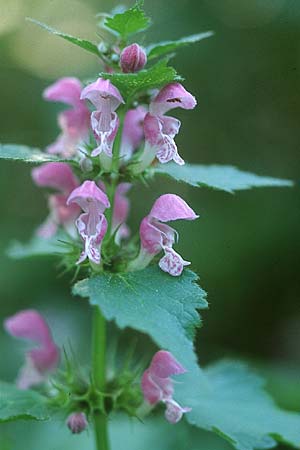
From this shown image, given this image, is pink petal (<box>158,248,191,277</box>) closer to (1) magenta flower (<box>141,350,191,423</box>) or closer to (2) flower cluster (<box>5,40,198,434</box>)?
(2) flower cluster (<box>5,40,198,434</box>)

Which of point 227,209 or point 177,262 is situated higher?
point 177,262

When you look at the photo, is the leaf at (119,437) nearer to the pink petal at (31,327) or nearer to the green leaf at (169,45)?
the pink petal at (31,327)

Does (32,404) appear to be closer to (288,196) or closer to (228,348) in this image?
(228,348)

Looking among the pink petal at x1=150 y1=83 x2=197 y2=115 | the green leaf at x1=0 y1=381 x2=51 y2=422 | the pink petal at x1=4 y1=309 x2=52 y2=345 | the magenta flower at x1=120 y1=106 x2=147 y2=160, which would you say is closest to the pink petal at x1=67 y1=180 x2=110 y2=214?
the pink petal at x1=150 y1=83 x2=197 y2=115

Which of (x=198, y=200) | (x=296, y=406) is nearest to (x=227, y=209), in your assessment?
(x=198, y=200)

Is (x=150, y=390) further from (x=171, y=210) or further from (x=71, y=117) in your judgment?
(x=71, y=117)

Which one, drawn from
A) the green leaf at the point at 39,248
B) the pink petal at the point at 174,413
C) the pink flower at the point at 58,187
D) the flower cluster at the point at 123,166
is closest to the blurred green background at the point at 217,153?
the green leaf at the point at 39,248
